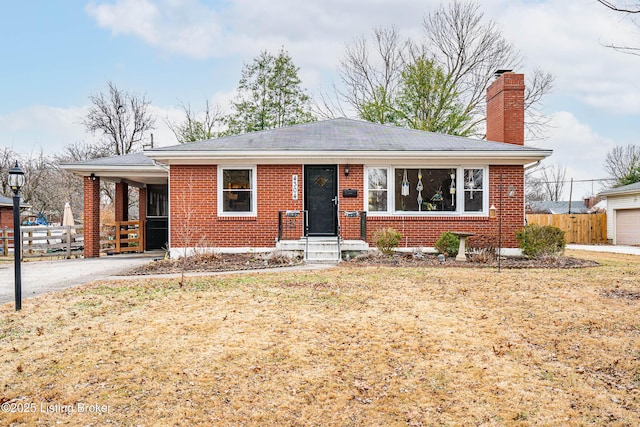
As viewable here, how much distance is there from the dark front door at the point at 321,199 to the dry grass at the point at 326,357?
545 centimetres

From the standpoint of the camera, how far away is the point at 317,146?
1273cm

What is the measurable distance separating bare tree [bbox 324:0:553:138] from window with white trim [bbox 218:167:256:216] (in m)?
17.5

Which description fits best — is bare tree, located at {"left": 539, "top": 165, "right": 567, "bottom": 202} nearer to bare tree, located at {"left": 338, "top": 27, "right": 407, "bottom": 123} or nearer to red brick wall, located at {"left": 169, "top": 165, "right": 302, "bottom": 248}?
bare tree, located at {"left": 338, "top": 27, "right": 407, "bottom": 123}

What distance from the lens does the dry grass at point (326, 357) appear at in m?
3.58

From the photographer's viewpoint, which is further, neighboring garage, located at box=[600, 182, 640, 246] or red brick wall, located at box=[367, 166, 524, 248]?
neighboring garage, located at box=[600, 182, 640, 246]

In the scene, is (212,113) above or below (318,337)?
above

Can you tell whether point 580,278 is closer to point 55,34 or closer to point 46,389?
point 46,389

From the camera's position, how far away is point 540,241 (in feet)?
40.2

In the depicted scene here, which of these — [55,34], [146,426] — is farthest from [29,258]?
[146,426]

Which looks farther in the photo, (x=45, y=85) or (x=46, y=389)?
(x=45, y=85)

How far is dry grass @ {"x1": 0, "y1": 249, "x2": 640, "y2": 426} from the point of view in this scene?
358 cm

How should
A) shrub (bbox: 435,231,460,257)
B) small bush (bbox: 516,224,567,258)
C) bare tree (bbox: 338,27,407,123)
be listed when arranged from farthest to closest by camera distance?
1. bare tree (bbox: 338,27,407,123)
2. small bush (bbox: 516,224,567,258)
3. shrub (bbox: 435,231,460,257)

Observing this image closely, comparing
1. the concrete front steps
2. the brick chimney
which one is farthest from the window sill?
the brick chimney

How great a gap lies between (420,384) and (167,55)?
23.3 m
